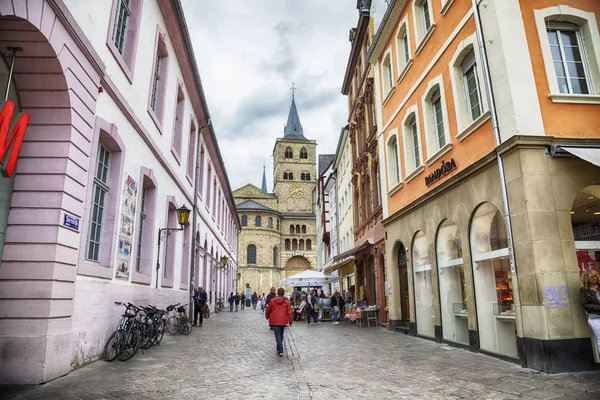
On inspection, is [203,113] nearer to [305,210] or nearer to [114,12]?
[114,12]

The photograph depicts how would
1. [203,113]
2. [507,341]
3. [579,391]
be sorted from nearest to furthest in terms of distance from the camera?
[579,391]
[507,341]
[203,113]

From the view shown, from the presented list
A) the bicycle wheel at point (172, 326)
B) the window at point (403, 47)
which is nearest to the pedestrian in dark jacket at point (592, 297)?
the window at point (403, 47)

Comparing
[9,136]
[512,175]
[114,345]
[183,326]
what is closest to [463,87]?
[512,175]

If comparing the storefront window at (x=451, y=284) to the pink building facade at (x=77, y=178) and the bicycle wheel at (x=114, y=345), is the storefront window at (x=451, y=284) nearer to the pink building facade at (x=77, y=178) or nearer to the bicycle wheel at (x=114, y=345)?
the bicycle wheel at (x=114, y=345)

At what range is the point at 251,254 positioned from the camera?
71438 mm

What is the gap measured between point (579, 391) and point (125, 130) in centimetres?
961

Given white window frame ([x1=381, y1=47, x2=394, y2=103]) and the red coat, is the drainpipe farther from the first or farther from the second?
white window frame ([x1=381, y1=47, x2=394, y2=103])

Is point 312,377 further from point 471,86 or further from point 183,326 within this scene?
point 183,326

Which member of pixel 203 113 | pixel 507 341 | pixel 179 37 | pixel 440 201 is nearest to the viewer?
pixel 507 341

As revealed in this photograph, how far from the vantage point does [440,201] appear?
456 inches

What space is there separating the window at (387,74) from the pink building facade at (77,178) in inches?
312

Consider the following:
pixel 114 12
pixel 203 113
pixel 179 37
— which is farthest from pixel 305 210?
pixel 114 12

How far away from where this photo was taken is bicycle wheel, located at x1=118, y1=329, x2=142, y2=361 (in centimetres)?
859

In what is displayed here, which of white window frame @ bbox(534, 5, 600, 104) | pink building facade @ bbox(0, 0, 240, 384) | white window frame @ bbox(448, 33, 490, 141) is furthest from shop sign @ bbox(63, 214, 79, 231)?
white window frame @ bbox(534, 5, 600, 104)
